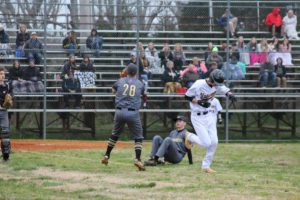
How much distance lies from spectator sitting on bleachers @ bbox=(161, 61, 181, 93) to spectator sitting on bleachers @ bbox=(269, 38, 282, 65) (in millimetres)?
2991

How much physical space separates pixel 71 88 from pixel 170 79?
9.61 ft

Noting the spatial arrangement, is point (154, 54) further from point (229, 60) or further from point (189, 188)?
point (189, 188)

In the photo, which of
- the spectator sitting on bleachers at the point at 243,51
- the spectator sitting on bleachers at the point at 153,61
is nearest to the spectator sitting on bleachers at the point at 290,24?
the spectator sitting on bleachers at the point at 243,51

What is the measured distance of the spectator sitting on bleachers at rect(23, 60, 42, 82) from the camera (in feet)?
54.5

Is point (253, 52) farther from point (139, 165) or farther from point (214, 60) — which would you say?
point (139, 165)

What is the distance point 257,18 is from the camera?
20516 millimetres

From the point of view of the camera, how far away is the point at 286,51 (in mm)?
18578

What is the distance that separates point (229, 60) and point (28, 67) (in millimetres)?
6014

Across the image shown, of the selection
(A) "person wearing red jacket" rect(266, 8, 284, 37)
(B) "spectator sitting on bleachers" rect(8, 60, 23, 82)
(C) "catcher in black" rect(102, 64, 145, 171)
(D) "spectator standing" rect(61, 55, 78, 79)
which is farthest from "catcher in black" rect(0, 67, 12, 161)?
(A) "person wearing red jacket" rect(266, 8, 284, 37)

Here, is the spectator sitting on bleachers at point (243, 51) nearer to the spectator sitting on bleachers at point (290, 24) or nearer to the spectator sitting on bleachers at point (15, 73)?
the spectator sitting on bleachers at point (290, 24)

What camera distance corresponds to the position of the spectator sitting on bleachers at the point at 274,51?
17766mm

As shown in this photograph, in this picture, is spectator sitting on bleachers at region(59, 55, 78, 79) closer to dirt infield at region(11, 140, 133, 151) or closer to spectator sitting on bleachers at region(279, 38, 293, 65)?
dirt infield at region(11, 140, 133, 151)

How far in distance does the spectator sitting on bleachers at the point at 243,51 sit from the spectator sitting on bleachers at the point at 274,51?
724 millimetres

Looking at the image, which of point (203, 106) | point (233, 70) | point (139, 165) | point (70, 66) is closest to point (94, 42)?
point (70, 66)
